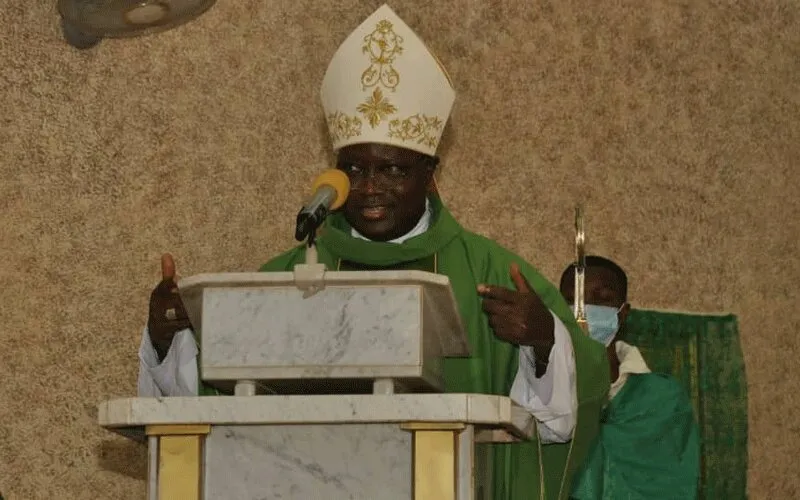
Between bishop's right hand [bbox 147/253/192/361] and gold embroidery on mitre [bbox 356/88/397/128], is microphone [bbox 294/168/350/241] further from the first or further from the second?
gold embroidery on mitre [bbox 356/88/397/128]

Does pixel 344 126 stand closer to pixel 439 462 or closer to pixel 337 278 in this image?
pixel 337 278

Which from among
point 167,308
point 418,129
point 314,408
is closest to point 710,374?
point 418,129

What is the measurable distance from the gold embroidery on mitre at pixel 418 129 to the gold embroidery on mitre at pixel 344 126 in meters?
0.09

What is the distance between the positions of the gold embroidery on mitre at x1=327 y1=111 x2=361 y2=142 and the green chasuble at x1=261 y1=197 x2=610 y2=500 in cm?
21

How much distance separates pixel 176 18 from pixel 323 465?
317 cm

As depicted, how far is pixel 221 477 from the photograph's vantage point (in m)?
3.12

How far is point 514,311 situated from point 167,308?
2.51 feet

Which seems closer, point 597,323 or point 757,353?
point 597,323

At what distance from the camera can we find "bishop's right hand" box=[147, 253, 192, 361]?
3625 millimetres

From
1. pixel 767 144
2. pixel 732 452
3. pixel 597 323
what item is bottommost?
pixel 732 452

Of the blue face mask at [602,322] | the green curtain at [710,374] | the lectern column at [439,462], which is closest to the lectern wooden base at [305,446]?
the lectern column at [439,462]

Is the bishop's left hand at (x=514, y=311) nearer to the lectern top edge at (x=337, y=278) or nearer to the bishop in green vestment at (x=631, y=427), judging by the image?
the lectern top edge at (x=337, y=278)

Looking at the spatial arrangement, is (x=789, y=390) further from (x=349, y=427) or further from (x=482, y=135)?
(x=349, y=427)

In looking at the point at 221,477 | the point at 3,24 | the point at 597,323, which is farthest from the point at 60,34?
the point at 221,477
